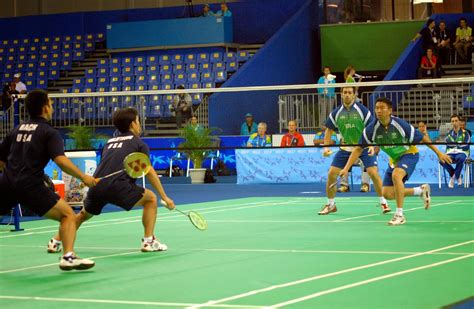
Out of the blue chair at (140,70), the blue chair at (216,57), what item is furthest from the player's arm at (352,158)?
the blue chair at (140,70)

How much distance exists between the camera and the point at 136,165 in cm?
1106

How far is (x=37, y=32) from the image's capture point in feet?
137

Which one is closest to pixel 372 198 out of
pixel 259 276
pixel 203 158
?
pixel 203 158

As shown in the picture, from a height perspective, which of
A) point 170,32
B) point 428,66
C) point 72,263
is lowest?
point 72,263

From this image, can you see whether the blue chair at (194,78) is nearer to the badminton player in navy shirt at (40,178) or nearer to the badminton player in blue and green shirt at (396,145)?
the badminton player in blue and green shirt at (396,145)

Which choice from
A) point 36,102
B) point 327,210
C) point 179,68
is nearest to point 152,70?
point 179,68

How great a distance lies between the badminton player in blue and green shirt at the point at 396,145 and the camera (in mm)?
14624

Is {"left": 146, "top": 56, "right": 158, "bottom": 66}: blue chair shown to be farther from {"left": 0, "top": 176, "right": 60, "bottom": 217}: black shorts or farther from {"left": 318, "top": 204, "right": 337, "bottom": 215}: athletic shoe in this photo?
{"left": 0, "top": 176, "right": 60, "bottom": 217}: black shorts

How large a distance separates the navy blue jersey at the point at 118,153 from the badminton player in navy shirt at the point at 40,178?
1.29 metres

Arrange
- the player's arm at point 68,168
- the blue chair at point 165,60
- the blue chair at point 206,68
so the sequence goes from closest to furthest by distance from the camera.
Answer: the player's arm at point 68,168 → the blue chair at point 206,68 → the blue chair at point 165,60

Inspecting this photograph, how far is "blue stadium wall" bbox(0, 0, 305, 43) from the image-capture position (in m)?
37.3

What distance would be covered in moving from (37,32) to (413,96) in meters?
19.2

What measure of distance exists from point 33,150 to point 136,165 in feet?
5.15

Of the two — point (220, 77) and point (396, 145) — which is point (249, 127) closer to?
point (220, 77)
